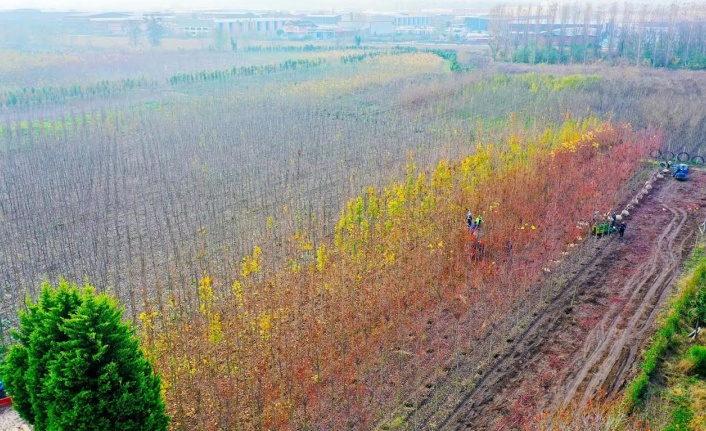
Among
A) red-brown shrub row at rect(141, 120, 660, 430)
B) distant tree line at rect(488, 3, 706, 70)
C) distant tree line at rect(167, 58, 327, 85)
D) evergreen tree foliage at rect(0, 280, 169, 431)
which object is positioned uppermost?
distant tree line at rect(488, 3, 706, 70)

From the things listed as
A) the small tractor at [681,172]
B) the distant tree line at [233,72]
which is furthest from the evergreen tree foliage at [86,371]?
the distant tree line at [233,72]

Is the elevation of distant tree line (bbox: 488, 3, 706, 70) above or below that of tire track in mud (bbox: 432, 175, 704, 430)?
above

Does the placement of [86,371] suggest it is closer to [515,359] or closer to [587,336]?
[515,359]

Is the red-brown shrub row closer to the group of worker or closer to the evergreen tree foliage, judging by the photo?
the group of worker

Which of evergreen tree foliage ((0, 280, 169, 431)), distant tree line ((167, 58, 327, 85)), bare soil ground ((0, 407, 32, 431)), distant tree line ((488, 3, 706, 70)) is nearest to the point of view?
evergreen tree foliage ((0, 280, 169, 431))

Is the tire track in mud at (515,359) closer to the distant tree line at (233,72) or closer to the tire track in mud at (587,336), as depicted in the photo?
the tire track in mud at (587,336)

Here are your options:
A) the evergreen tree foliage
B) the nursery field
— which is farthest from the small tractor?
the evergreen tree foliage
